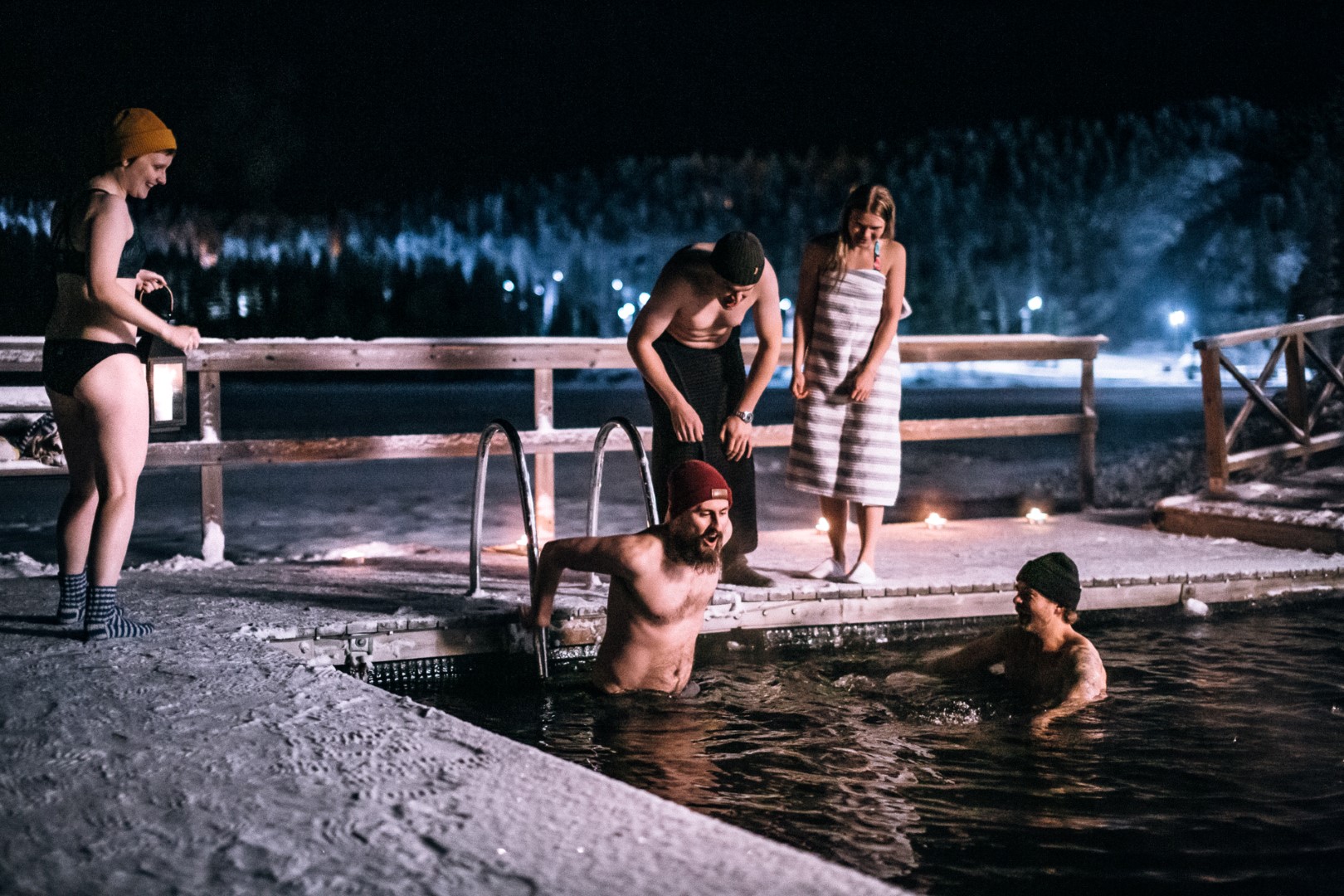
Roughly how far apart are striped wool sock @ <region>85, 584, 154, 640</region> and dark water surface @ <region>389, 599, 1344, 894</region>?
1.06 meters

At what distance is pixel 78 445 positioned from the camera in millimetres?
3938

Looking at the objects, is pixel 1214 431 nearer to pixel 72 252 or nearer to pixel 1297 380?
pixel 1297 380

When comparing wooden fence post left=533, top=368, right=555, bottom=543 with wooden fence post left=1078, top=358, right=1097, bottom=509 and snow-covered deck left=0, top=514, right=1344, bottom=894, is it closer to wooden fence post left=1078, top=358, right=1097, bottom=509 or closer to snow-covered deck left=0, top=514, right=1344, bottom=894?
snow-covered deck left=0, top=514, right=1344, bottom=894

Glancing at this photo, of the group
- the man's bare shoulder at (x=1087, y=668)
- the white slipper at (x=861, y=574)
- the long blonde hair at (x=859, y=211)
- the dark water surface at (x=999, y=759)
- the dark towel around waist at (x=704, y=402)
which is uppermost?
the long blonde hair at (x=859, y=211)

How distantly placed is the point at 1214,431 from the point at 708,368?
4101mm

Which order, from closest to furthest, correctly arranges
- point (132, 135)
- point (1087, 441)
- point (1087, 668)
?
point (132, 135) → point (1087, 668) → point (1087, 441)

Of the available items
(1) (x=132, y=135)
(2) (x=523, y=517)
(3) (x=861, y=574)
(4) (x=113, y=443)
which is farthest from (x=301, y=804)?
(3) (x=861, y=574)

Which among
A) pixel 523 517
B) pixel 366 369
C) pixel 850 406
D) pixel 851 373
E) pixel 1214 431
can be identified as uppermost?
pixel 366 369

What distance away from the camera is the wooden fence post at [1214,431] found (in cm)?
744

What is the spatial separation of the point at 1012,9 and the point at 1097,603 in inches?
1631

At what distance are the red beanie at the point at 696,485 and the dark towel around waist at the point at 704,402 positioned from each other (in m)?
1.02

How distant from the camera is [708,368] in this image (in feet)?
16.6

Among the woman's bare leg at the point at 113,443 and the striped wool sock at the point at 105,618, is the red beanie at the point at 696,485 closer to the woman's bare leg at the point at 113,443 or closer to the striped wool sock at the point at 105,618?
the woman's bare leg at the point at 113,443

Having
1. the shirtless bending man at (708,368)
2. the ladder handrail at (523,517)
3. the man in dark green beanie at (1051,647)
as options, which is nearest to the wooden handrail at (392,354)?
the ladder handrail at (523,517)
